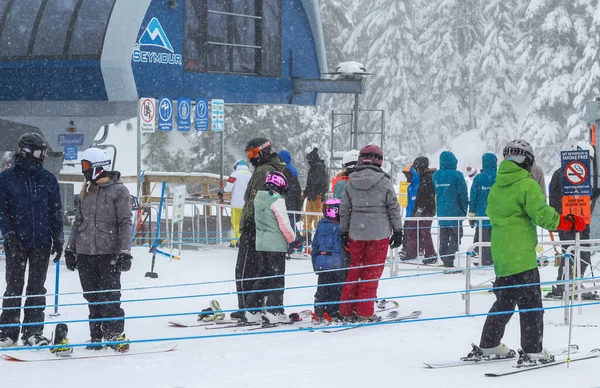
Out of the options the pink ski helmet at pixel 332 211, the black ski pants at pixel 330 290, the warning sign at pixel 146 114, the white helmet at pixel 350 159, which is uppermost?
the warning sign at pixel 146 114

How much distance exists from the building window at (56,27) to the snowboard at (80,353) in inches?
331

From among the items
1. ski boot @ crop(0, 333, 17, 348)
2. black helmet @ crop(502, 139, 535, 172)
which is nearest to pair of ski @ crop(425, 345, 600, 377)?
black helmet @ crop(502, 139, 535, 172)

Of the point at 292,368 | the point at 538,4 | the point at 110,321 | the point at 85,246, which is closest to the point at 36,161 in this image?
the point at 85,246

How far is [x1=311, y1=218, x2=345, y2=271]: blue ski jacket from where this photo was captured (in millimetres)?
9789

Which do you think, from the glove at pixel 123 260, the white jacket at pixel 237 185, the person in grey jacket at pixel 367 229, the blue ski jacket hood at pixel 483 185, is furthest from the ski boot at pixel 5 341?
the white jacket at pixel 237 185

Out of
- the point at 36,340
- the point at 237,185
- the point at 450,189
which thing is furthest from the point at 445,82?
the point at 36,340

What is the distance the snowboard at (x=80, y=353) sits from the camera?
8.15 m

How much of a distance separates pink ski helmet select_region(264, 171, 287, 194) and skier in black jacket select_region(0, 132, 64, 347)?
2108 mm

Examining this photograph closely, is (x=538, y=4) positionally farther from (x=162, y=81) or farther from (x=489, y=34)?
(x=162, y=81)

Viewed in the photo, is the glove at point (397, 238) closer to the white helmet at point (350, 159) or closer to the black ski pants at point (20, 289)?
the white helmet at point (350, 159)

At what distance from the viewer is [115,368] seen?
7809mm

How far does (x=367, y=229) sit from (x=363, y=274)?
43 cm

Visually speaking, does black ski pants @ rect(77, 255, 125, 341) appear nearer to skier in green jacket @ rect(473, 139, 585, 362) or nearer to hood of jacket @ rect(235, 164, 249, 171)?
skier in green jacket @ rect(473, 139, 585, 362)

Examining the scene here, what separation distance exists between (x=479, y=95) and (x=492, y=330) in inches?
1831
